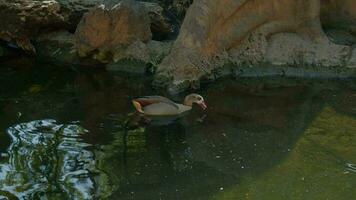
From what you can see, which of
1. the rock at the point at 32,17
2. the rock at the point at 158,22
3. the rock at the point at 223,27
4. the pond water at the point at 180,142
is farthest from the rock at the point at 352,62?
the rock at the point at 32,17

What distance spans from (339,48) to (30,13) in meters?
4.77

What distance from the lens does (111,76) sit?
926 centimetres

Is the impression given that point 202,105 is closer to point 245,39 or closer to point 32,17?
point 245,39

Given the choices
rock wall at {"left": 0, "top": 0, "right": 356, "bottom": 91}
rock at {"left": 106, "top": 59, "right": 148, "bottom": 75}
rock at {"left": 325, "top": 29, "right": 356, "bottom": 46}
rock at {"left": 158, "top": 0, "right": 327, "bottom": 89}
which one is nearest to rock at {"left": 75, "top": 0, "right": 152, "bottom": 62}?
rock wall at {"left": 0, "top": 0, "right": 356, "bottom": 91}

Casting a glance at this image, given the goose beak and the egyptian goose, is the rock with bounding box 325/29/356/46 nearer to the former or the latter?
the goose beak

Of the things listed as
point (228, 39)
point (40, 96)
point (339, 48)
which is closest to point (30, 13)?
point (40, 96)

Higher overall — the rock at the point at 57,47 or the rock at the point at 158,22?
the rock at the point at 158,22

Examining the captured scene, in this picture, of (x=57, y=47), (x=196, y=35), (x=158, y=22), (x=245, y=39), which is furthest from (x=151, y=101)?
(x=57, y=47)

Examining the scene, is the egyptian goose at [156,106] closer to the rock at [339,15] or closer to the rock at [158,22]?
the rock at [158,22]

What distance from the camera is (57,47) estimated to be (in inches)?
402

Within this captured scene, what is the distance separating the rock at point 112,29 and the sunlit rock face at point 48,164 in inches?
105

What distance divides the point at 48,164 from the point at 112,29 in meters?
3.94

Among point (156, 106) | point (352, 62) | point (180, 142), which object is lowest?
point (180, 142)

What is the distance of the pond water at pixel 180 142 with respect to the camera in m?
5.64
